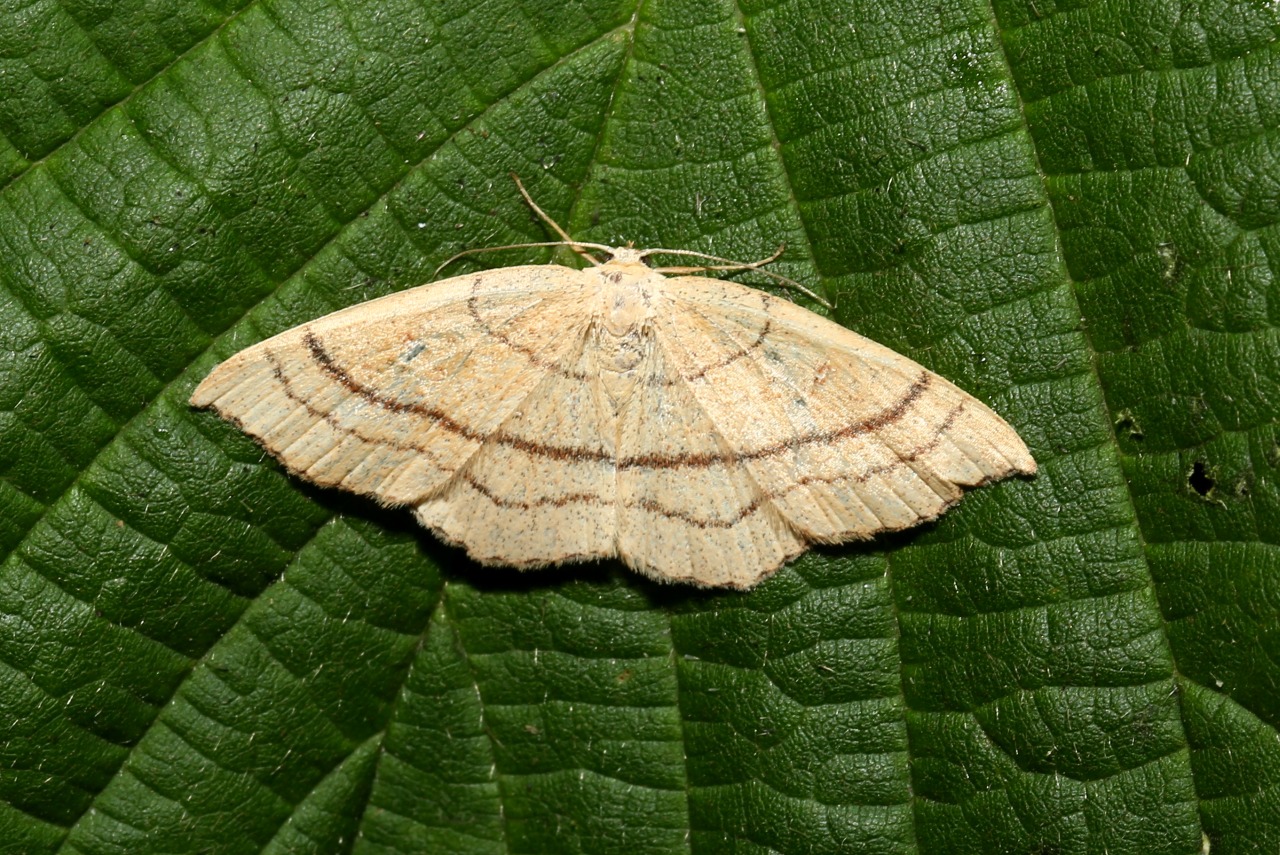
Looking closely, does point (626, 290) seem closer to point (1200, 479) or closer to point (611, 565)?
point (611, 565)

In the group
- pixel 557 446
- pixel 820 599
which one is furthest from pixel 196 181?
pixel 820 599

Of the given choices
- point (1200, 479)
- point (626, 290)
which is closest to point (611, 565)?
point (626, 290)

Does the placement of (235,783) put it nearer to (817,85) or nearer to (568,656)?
(568,656)

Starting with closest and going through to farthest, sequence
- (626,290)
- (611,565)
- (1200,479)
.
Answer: (1200,479), (626,290), (611,565)

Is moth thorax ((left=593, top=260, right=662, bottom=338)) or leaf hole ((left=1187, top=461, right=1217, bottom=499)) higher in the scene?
moth thorax ((left=593, top=260, right=662, bottom=338))

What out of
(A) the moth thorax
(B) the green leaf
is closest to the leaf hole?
(B) the green leaf

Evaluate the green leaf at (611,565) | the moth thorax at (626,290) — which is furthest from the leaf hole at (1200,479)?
the moth thorax at (626,290)

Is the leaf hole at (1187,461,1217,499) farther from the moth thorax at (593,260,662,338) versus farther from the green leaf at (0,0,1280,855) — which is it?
the moth thorax at (593,260,662,338)

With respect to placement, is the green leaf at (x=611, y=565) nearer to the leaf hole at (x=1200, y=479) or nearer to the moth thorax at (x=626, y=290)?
the leaf hole at (x=1200, y=479)
